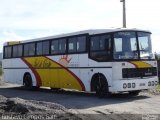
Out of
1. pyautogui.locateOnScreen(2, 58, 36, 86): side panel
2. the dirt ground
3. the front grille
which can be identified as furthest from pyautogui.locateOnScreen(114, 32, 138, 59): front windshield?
pyautogui.locateOnScreen(2, 58, 36, 86): side panel

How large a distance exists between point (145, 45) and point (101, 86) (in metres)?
2.78

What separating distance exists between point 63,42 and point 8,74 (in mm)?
7752

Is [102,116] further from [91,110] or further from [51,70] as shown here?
[51,70]

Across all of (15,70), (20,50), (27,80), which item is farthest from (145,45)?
(15,70)

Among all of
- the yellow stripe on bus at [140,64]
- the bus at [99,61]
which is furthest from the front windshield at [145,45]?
the yellow stripe on bus at [140,64]

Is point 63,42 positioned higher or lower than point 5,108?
higher

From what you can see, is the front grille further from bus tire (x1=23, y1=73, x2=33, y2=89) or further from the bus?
bus tire (x1=23, y1=73, x2=33, y2=89)

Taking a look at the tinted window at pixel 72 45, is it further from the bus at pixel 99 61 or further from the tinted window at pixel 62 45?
the tinted window at pixel 62 45

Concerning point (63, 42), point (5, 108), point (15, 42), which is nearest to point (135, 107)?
point (5, 108)

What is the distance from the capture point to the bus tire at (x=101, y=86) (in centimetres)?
1843

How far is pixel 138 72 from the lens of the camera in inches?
718

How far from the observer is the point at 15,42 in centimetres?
2744

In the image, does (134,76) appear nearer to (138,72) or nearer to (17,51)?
(138,72)

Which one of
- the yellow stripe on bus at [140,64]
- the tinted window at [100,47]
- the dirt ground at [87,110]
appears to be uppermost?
the tinted window at [100,47]
